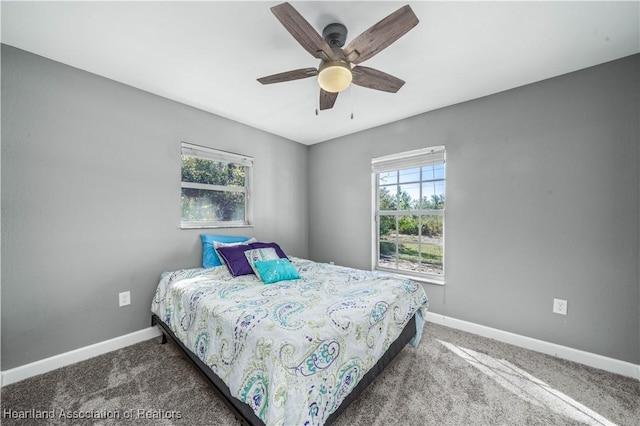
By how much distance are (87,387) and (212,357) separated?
107cm

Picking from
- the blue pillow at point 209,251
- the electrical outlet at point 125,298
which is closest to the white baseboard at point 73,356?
the electrical outlet at point 125,298

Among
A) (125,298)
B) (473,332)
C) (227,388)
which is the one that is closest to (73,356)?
(125,298)

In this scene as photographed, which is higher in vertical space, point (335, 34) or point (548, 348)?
point (335, 34)

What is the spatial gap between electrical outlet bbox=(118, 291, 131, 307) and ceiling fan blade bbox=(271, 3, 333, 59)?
258cm

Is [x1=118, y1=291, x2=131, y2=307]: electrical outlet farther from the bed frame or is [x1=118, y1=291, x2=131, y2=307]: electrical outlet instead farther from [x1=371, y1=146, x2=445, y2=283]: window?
[x1=371, y1=146, x2=445, y2=283]: window

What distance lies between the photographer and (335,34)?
5.22 feet

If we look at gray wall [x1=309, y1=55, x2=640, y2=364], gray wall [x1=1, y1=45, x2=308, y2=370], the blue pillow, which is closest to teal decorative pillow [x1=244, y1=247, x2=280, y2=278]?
the blue pillow

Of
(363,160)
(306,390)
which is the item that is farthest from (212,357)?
(363,160)

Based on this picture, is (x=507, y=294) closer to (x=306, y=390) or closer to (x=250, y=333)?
(x=306, y=390)

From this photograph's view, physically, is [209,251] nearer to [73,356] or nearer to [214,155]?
[214,155]

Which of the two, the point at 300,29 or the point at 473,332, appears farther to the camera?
the point at 473,332

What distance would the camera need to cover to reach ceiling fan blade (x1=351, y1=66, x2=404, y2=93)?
1670mm

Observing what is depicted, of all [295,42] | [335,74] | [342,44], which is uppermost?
[295,42]

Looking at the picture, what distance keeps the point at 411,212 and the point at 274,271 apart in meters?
1.88
